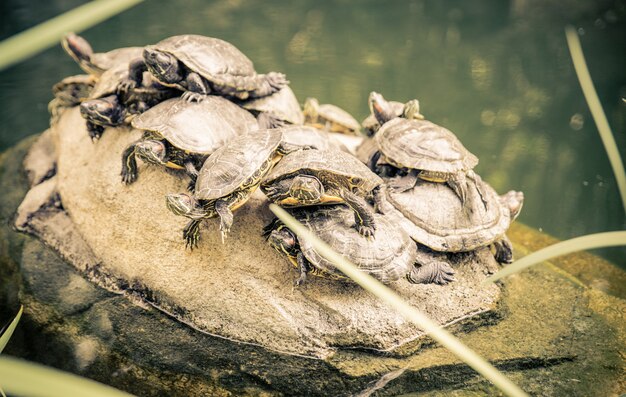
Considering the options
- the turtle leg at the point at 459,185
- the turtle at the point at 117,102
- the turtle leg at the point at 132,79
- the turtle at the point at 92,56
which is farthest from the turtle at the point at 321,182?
the turtle at the point at 92,56

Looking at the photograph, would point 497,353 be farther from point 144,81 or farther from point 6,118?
point 6,118

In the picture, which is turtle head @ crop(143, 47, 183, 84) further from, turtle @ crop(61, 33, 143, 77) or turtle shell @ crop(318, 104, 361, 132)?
turtle shell @ crop(318, 104, 361, 132)

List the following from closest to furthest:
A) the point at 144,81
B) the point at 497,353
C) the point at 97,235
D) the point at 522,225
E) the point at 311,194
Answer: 1. the point at 311,194
2. the point at 497,353
3. the point at 97,235
4. the point at 144,81
5. the point at 522,225

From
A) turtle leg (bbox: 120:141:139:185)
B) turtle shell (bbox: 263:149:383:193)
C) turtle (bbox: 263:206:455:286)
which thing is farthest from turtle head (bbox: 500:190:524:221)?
turtle leg (bbox: 120:141:139:185)

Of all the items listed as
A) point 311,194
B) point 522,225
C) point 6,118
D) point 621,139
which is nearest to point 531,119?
point 621,139

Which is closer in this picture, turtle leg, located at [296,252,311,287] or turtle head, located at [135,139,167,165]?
turtle leg, located at [296,252,311,287]

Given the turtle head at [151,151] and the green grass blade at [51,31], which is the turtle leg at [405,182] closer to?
the turtle head at [151,151]
